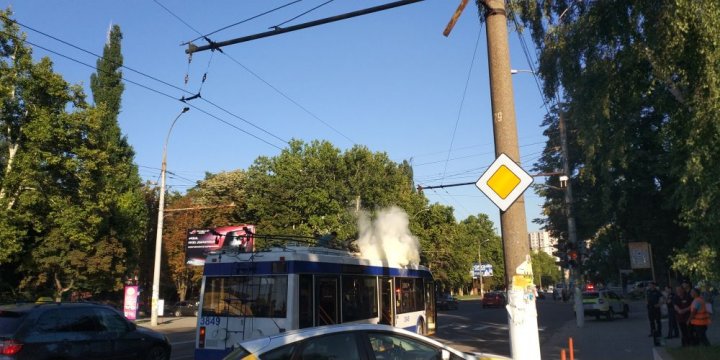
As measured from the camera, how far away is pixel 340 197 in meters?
45.3

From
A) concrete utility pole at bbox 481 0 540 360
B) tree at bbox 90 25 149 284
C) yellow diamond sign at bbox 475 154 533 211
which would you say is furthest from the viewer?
tree at bbox 90 25 149 284

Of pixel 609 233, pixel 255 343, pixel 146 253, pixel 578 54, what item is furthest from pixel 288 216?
pixel 255 343

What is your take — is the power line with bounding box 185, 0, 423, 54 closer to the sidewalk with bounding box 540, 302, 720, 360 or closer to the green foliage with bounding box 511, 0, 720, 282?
the green foliage with bounding box 511, 0, 720, 282

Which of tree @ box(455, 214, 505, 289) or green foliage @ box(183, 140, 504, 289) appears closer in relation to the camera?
green foliage @ box(183, 140, 504, 289)

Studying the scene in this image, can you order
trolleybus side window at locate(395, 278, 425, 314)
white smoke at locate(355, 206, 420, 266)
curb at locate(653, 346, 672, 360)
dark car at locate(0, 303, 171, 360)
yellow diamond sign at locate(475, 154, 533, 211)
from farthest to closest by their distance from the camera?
white smoke at locate(355, 206, 420, 266) < trolleybus side window at locate(395, 278, 425, 314) < curb at locate(653, 346, 672, 360) < dark car at locate(0, 303, 171, 360) < yellow diamond sign at locate(475, 154, 533, 211)

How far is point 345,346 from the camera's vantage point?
599cm

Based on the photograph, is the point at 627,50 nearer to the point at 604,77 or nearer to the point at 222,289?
the point at 604,77

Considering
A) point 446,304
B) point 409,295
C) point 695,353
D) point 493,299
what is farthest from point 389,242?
point 493,299

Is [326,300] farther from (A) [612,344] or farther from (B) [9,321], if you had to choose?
(A) [612,344]

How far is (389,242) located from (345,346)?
12.4 meters

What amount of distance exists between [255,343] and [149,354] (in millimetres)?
7130

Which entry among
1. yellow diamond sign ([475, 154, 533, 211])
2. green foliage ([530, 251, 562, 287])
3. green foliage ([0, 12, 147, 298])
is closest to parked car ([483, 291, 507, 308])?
green foliage ([0, 12, 147, 298])

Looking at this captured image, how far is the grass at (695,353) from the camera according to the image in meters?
10.4

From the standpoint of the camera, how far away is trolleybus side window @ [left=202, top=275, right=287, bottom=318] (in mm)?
11578
